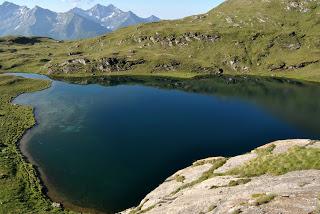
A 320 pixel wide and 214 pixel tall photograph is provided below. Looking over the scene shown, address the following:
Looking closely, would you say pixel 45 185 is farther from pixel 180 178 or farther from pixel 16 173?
pixel 180 178

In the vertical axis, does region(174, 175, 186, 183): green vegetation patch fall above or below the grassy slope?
above

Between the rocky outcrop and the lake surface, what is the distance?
17.1 meters

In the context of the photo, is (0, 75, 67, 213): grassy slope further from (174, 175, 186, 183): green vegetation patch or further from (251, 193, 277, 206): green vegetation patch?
(251, 193, 277, 206): green vegetation patch

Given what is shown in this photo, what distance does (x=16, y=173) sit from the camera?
250 ft

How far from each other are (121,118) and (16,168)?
48.3 meters

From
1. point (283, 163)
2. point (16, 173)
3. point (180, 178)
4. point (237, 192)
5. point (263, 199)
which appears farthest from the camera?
point (16, 173)

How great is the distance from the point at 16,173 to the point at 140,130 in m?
39.8

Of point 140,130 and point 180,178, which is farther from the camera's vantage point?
point 140,130

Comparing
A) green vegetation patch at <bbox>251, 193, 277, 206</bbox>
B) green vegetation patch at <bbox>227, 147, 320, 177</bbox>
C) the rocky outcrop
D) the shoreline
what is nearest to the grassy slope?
the shoreline

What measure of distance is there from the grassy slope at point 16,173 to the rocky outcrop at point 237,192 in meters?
22.9

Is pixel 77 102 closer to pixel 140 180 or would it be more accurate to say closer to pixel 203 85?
pixel 203 85

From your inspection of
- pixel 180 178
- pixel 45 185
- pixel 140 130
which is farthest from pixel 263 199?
pixel 140 130

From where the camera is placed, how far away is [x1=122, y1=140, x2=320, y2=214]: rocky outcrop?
30.9 m

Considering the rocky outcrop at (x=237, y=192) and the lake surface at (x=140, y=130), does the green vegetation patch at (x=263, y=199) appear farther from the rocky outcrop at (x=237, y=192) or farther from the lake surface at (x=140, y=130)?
the lake surface at (x=140, y=130)
